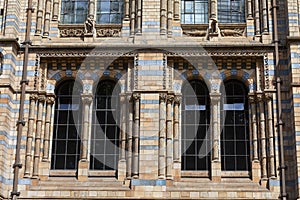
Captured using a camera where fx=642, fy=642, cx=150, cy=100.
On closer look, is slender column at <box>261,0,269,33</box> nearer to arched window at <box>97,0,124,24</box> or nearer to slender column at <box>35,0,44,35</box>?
arched window at <box>97,0,124,24</box>

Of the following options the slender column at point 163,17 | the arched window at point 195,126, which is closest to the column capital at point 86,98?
the arched window at point 195,126

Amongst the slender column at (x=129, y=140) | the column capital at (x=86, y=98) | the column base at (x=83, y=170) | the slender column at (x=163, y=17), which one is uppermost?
the slender column at (x=163, y=17)

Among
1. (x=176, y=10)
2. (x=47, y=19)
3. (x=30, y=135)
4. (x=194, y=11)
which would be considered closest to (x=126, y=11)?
(x=176, y=10)

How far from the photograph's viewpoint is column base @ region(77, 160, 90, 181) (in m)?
22.2

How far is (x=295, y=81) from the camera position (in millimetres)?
22047

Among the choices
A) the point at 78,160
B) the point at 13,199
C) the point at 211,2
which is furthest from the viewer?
the point at 211,2

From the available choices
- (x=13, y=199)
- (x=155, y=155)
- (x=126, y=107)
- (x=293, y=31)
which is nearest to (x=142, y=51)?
(x=126, y=107)

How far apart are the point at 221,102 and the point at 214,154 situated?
206cm

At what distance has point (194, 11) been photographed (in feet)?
80.7

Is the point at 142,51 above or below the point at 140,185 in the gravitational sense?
above

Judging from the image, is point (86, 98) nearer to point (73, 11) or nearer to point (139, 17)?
point (139, 17)

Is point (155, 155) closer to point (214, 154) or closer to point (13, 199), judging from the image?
point (214, 154)

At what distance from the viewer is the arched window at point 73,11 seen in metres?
24.7

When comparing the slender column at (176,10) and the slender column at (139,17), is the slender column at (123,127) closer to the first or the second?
the slender column at (139,17)
